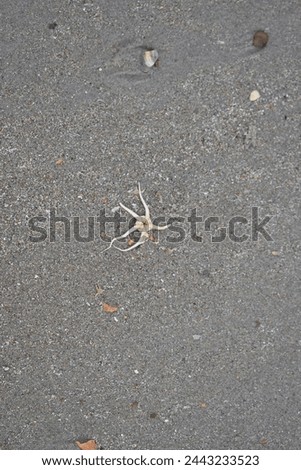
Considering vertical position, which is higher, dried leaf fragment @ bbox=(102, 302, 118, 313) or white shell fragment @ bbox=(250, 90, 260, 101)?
white shell fragment @ bbox=(250, 90, 260, 101)

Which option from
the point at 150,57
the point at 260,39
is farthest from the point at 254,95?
the point at 150,57

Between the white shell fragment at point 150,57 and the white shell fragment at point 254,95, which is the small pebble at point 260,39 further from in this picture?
the white shell fragment at point 150,57

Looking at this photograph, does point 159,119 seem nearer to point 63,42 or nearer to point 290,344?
point 63,42

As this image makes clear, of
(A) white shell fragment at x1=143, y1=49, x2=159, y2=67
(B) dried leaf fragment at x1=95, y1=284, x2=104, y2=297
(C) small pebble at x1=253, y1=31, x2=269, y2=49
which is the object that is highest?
(C) small pebble at x1=253, y1=31, x2=269, y2=49

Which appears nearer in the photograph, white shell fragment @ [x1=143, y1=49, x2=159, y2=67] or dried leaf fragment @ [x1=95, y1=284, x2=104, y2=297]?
white shell fragment @ [x1=143, y1=49, x2=159, y2=67]

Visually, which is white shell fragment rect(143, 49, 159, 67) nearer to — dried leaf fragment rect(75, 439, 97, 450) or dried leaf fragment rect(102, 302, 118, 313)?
dried leaf fragment rect(102, 302, 118, 313)

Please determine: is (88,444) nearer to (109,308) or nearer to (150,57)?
(109,308)

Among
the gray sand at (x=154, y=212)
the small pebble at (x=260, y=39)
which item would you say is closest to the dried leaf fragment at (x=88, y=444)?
the gray sand at (x=154, y=212)

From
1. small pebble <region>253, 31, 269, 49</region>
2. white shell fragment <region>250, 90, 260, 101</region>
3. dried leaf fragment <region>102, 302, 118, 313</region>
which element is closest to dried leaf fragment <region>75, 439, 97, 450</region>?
dried leaf fragment <region>102, 302, 118, 313</region>

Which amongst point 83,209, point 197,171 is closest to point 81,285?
point 83,209
